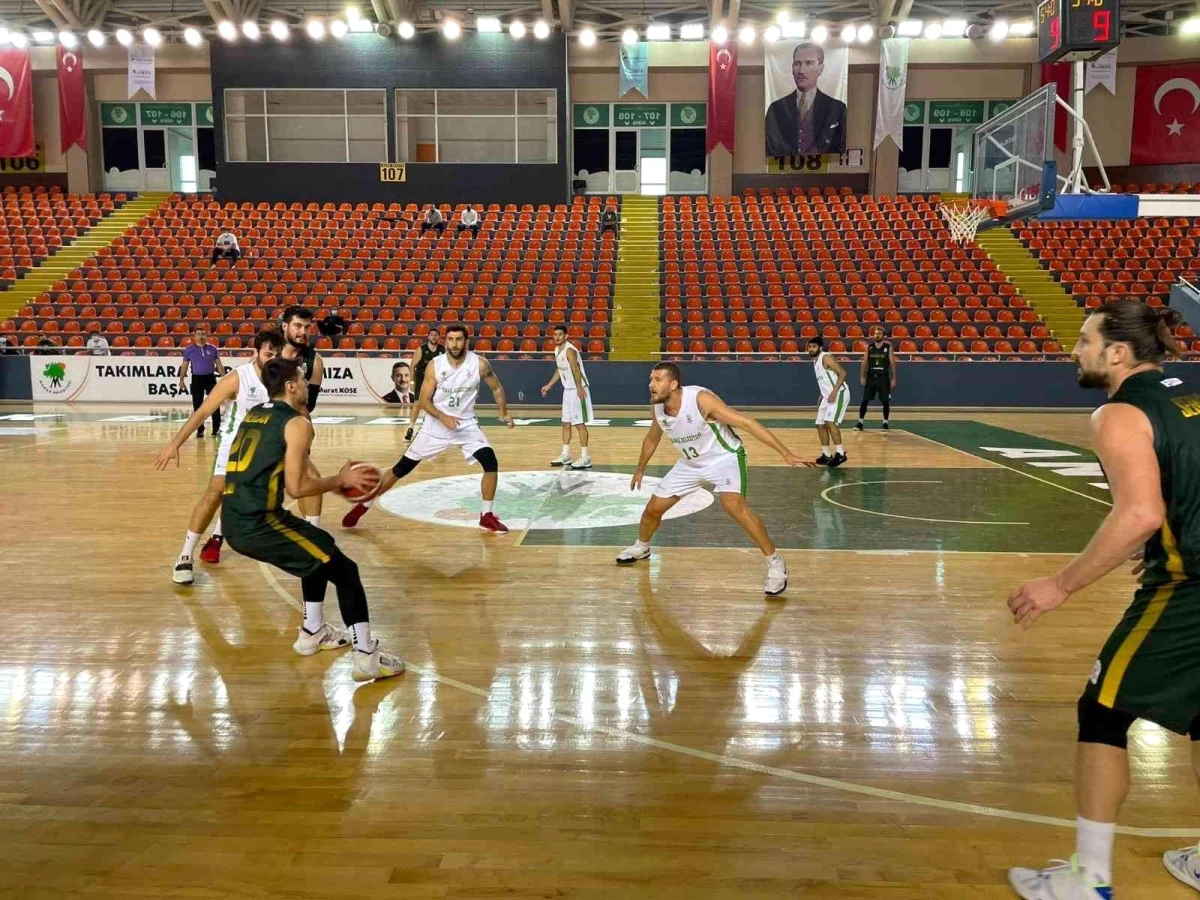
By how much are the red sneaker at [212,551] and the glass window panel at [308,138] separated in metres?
23.5

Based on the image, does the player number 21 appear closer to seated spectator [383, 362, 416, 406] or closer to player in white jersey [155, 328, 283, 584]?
player in white jersey [155, 328, 283, 584]

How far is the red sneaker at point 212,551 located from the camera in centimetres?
671

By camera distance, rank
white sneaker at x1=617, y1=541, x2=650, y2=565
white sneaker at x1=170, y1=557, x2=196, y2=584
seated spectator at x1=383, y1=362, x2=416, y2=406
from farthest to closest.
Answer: seated spectator at x1=383, y1=362, x2=416, y2=406 < white sneaker at x1=617, y1=541, x2=650, y2=565 < white sneaker at x1=170, y1=557, x2=196, y2=584

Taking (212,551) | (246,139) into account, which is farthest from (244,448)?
(246,139)

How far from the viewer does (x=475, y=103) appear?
27.3 m

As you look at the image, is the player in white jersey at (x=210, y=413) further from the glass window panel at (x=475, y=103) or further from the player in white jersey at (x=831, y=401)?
the glass window panel at (x=475, y=103)

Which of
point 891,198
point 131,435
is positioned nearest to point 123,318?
point 131,435

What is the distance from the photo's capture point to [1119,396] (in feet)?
8.21

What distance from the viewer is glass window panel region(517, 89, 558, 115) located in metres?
27.0

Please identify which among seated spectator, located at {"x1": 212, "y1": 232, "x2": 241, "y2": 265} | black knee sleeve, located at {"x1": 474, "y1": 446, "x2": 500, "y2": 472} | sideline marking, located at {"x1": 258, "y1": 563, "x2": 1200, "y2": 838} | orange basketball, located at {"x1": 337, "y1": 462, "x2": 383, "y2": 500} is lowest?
sideline marking, located at {"x1": 258, "y1": 563, "x2": 1200, "y2": 838}

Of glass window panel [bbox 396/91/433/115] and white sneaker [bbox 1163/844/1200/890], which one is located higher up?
glass window panel [bbox 396/91/433/115]

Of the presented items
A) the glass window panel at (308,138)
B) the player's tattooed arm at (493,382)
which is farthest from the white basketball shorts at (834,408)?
the glass window panel at (308,138)

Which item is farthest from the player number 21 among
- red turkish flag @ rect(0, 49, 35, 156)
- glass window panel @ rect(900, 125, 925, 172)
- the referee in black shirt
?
red turkish flag @ rect(0, 49, 35, 156)

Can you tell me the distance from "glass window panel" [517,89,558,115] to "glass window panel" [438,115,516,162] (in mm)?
623
